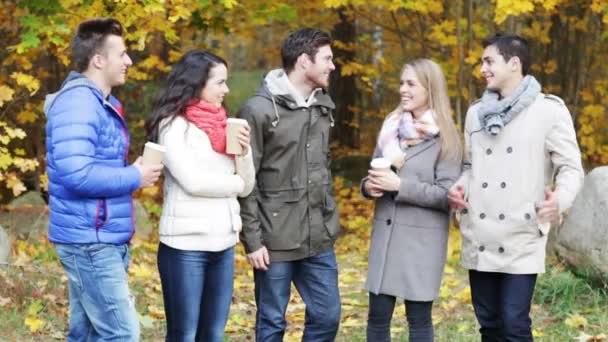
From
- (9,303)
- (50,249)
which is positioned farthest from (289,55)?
(50,249)

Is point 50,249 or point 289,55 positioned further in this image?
point 50,249

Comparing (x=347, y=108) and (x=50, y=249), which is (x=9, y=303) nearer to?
(x=50, y=249)

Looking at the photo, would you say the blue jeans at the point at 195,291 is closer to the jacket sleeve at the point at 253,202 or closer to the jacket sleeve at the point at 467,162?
the jacket sleeve at the point at 253,202

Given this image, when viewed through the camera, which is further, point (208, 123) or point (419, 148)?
point (419, 148)

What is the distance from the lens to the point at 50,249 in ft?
25.2

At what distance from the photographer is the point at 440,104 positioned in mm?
4438

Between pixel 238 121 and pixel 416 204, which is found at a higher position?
pixel 238 121

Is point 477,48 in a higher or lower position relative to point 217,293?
higher

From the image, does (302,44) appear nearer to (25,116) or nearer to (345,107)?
(25,116)

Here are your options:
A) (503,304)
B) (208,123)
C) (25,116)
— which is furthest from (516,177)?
(25,116)

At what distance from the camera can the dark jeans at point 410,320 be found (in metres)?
4.46

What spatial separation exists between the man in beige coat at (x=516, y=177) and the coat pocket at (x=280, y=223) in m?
0.77

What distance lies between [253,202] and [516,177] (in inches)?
50.2

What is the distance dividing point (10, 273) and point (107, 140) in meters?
3.15
